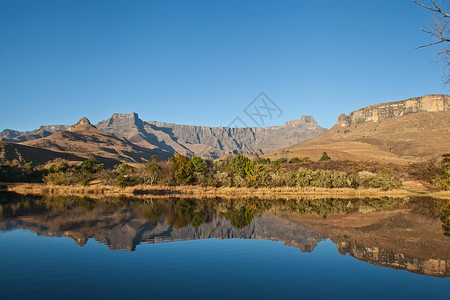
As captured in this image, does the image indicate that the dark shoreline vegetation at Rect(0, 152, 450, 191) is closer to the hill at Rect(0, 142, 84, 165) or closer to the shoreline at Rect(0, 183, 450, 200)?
the shoreline at Rect(0, 183, 450, 200)

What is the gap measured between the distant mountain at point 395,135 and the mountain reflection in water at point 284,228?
249 ft

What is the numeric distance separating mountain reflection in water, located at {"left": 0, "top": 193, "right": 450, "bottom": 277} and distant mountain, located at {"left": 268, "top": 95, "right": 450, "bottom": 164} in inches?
2988

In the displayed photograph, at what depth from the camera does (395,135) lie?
14438 cm

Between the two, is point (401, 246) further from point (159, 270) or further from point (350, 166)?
point (350, 166)

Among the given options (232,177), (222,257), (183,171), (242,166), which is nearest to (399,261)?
(222,257)

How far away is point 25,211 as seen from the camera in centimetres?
2739

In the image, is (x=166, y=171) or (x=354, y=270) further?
(x=166, y=171)

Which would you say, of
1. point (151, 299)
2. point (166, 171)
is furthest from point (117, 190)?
point (151, 299)

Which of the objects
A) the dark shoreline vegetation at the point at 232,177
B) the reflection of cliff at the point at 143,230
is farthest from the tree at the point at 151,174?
the reflection of cliff at the point at 143,230

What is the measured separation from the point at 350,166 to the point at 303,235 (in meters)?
55.2

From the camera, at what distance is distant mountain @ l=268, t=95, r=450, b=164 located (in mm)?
110750

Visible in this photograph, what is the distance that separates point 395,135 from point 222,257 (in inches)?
5930

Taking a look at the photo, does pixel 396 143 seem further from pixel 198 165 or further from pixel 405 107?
pixel 198 165

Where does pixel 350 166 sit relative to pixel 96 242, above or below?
above
